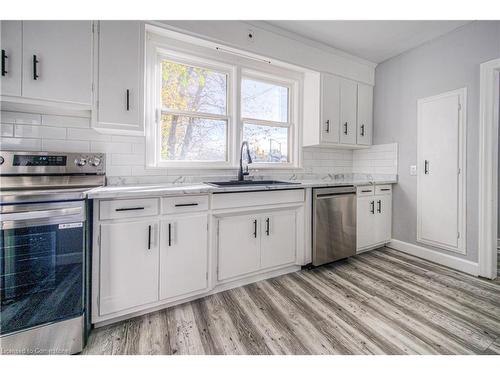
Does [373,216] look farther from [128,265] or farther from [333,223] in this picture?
[128,265]

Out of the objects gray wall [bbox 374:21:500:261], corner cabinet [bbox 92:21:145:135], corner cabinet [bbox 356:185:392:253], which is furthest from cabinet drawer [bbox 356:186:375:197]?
corner cabinet [bbox 92:21:145:135]

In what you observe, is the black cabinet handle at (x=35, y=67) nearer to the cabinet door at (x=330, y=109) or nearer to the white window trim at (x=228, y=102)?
the white window trim at (x=228, y=102)

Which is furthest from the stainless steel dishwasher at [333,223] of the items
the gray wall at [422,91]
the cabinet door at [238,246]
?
the gray wall at [422,91]

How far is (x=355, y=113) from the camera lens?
3.30m

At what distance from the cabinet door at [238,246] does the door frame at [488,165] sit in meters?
2.32

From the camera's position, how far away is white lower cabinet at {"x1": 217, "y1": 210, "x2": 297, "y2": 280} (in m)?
2.05

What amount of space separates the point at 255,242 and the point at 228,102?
1.66 meters

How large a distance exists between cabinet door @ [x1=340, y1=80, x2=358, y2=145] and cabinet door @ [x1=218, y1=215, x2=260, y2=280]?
193 cm

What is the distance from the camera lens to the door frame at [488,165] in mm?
2281

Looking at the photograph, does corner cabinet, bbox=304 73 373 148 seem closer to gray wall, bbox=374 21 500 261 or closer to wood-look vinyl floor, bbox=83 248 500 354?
gray wall, bbox=374 21 500 261

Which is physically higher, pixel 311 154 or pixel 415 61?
pixel 415 61
